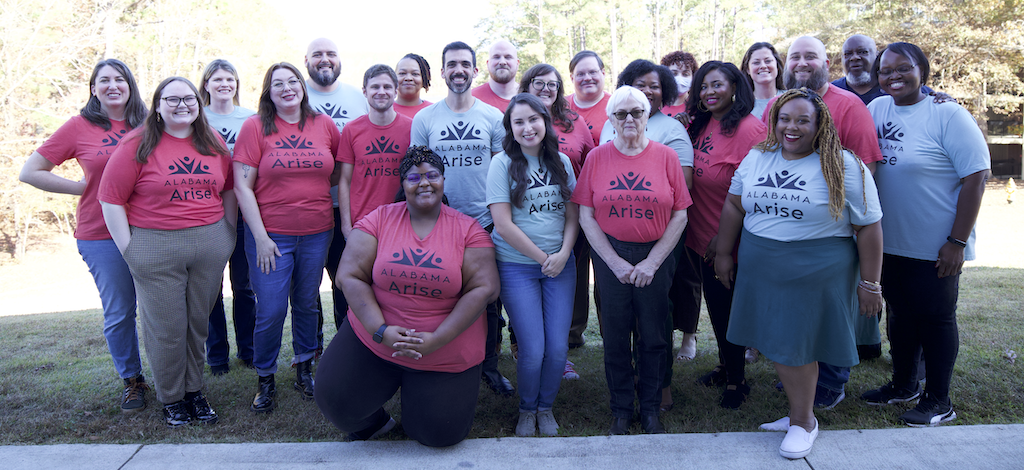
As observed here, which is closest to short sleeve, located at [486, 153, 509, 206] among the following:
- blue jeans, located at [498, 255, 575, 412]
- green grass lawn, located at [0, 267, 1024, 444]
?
blue jeans, located at [498, 255, 575, 412]

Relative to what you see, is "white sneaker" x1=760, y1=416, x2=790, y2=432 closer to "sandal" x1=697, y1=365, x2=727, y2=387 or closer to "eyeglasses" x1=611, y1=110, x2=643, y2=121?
"sandal" x1=697, y1=365, x2=727, y2=387

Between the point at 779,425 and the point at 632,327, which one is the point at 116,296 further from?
the point at 779,425

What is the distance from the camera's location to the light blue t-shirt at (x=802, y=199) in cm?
308

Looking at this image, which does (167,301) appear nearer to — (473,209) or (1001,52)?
(473,209)

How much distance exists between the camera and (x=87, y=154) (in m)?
3.94

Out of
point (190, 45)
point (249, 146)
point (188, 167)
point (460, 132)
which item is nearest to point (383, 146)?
point (460, 132)

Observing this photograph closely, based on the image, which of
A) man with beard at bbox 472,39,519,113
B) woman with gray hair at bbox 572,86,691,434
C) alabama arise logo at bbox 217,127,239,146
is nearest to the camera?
woman with gray hair at bbox 572,86,691,434

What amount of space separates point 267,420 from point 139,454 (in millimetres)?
734

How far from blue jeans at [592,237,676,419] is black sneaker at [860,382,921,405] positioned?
4.85ft

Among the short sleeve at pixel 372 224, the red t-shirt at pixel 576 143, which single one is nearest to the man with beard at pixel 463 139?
the red t-shirt at pixel 576 143

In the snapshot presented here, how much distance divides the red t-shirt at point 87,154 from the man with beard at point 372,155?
4.78ft

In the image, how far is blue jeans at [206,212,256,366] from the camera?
472cm

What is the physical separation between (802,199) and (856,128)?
84 centimetres

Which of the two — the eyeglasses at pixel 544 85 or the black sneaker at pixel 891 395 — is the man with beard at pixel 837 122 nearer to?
the black sneaker at pixel 891 395
